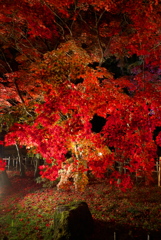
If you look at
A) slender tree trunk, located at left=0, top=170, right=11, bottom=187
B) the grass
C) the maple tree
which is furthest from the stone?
slender tree trunk, located at left=0, top=170, right=11, bottom=187

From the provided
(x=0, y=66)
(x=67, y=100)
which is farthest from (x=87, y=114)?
(x=0, y=66)

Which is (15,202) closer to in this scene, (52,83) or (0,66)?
(52,83)

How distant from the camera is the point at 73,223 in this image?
573 cm

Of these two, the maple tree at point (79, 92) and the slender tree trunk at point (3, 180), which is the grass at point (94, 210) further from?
the maple tree at point (79, 92)

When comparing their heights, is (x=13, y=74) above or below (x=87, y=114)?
above

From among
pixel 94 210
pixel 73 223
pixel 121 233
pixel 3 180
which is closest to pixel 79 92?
pixel 94 210

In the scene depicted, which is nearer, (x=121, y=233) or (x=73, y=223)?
(x=73, y=223)

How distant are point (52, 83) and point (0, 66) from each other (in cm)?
609

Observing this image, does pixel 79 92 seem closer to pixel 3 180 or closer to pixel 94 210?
pixel 94 210

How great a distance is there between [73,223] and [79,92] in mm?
6219

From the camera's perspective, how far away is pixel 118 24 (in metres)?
11.5

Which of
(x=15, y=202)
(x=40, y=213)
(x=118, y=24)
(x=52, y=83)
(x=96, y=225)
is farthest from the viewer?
(x=118, y=24)

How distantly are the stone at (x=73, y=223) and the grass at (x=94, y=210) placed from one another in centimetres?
40

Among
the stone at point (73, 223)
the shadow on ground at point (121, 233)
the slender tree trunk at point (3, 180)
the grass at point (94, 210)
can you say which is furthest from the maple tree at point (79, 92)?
the slender tree trunk at point (3, 180)
